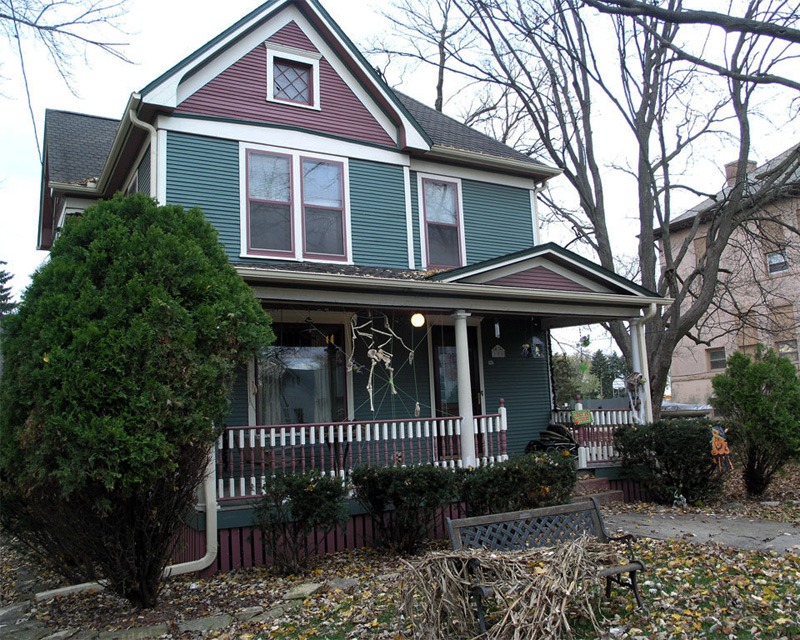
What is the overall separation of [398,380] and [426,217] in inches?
116

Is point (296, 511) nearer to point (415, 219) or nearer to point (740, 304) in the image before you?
point (415, 219)

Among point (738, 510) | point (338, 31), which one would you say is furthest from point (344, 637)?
point (338, 31)

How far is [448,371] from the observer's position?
12.1 m

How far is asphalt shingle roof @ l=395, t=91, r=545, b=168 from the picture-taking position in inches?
504

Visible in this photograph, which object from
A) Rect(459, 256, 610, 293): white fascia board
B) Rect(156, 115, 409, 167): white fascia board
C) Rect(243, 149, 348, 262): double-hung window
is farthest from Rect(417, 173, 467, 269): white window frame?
Rect(459, 256, 610, 293): white fascia board

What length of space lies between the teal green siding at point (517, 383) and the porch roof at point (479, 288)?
1227 millimetres

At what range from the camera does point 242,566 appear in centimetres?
751

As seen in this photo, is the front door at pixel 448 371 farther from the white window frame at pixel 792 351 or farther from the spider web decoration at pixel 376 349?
the white window frame at pixel 792 351

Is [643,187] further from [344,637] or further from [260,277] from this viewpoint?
[344,637]

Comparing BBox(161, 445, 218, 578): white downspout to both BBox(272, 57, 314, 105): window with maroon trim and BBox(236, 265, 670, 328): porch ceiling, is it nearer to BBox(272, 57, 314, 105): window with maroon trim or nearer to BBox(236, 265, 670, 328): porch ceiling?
BBox(236, 265, 670, 328): porch ceiling

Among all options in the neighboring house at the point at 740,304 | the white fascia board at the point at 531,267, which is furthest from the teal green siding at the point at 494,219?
the neighboring house at the point at 740,304

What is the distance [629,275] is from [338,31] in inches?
699

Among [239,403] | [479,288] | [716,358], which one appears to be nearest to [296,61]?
[479,288]

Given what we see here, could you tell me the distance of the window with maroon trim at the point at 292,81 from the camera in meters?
10.9
